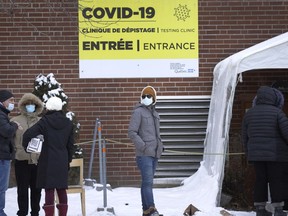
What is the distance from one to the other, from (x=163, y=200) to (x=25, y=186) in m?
2.87

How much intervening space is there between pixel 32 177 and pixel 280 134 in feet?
11.4

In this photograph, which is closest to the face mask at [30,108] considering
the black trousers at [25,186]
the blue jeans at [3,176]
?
the black trousers at [25,186]

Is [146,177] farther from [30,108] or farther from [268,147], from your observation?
[30,108]

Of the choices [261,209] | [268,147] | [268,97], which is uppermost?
[268,97]

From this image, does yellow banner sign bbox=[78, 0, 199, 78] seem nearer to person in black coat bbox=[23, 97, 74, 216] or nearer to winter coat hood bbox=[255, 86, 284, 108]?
winter coat hood bbox=[255, 86, 284, 108]

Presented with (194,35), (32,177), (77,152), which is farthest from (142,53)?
(32,177)

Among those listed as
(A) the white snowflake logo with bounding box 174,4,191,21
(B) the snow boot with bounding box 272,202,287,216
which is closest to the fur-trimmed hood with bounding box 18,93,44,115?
(B) the snow boot with bounding box 272,202,287,216

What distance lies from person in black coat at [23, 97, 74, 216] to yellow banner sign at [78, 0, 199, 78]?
4400mm

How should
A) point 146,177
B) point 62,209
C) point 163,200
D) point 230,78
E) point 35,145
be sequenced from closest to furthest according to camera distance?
point 35,145, point 62,209, point 146,177, point 230,78, point 163,200

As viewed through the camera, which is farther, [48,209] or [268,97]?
[268,97]

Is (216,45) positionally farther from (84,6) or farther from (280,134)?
(280,134)

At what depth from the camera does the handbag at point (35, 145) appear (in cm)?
725

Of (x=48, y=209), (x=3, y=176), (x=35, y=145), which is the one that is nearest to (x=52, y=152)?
(x=35, y=145)

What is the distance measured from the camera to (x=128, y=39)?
11.7 metres
